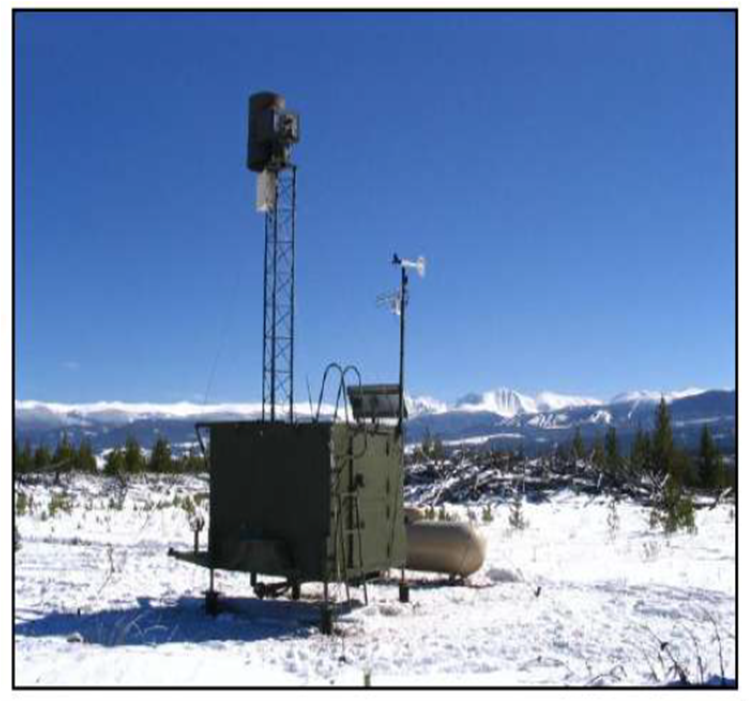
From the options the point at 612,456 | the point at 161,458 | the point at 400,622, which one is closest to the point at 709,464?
the point at 612,456

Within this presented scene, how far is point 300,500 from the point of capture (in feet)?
32.3

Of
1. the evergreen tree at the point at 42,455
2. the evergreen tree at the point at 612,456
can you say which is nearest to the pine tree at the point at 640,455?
the evergreen tree at the point at 612,456

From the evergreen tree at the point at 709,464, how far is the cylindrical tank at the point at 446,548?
25.7 m

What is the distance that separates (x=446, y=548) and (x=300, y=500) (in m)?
3.94

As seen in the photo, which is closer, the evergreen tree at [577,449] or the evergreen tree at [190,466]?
the evergreen tree at [577,449]

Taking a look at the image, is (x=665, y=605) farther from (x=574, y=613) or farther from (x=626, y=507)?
(x=626, y=507)

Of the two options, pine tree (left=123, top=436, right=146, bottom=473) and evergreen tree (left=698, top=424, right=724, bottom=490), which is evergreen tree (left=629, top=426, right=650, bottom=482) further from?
pine tree (left=123, top=436, right=146, bottom=473)

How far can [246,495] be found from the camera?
1034 cm

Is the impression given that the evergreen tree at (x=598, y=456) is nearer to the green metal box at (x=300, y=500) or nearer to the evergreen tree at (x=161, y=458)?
the green metal box at (x=300, y=500)

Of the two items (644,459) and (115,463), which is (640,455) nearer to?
(644,459)

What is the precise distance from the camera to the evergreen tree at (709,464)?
36656 millimetres

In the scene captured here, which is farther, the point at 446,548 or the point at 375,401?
the point at 446,548

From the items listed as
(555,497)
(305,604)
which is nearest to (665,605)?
(305,604)

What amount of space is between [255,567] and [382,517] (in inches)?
68.5
